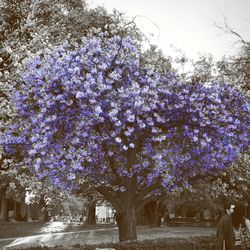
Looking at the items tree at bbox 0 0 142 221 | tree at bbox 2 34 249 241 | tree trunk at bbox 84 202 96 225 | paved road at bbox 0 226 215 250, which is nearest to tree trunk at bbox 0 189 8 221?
tree trunk at bbox 84 202 96 225

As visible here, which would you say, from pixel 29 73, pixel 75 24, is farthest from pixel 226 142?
pixel 75 24

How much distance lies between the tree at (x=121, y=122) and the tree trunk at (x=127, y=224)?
5 cm

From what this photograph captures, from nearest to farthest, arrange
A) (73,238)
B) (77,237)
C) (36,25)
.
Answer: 1. (36,25)
2. (73,238)
3. (77,237)

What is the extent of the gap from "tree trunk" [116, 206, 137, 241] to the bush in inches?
173

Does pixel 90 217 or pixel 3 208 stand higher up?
pixel 3 208

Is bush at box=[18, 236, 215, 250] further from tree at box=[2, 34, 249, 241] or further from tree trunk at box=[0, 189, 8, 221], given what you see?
tree trunk at box=[0, 189, 8, 221]

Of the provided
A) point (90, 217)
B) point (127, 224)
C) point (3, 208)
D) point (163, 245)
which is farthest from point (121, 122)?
point (90, 217)

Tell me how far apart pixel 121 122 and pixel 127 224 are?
17.7 ft

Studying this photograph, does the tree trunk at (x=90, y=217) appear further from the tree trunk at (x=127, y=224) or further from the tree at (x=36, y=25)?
the tree trunk at (x=127, y=224)

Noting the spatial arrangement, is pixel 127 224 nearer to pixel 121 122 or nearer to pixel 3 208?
pixel 121 122

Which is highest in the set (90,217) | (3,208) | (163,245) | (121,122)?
(121,122)

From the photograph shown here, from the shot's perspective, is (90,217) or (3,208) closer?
(3,208)

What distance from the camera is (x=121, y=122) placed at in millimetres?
17078

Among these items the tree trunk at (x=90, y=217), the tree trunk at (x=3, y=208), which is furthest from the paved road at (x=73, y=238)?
the tree trunk at (x=90, y=217)
